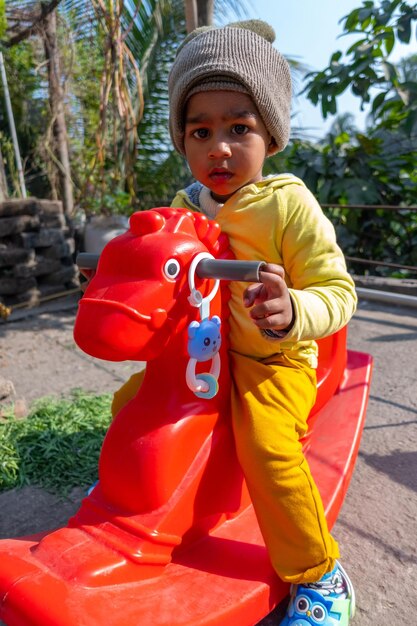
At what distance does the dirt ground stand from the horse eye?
852mm

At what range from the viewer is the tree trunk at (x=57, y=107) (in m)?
5.03

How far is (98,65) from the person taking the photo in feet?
19.3

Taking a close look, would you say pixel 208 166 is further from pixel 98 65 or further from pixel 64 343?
pixel 98 65

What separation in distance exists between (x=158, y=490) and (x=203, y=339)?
1.11 feet

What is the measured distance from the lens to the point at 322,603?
4.00 feet

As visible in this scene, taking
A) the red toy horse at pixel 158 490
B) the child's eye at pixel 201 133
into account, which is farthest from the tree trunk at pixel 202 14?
the red toy horse at pixel 158 490

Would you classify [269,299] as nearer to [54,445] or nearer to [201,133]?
[201,133]

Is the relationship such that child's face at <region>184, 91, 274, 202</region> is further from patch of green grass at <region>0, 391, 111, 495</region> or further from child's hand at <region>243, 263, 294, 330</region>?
patch of green grass at <region>0, 391, 111, 495</region>

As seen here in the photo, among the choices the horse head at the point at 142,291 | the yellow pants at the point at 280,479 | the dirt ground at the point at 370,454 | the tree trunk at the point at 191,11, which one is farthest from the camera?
the tree trunk at the point at 191,11

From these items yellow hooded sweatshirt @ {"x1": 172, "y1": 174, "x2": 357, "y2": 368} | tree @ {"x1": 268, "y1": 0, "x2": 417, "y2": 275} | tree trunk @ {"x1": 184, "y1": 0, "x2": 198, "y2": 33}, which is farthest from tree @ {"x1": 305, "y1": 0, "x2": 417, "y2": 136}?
yellow hooded sweatshirt @ {"x1": 172, "y1": 174, "x2": 357, "y2": 368}

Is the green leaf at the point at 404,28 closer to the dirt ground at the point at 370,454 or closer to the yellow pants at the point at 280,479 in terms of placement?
the dirt ground at the point at 370,454

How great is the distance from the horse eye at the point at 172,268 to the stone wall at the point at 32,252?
3.52 metres

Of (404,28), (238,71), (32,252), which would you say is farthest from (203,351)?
(404,28)

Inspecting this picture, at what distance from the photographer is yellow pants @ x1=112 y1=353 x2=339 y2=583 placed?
3.92 ft
